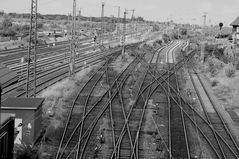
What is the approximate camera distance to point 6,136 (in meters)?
10.6

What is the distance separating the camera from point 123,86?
2573cm

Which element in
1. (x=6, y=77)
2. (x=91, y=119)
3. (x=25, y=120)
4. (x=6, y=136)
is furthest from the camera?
(x=91, y=119)

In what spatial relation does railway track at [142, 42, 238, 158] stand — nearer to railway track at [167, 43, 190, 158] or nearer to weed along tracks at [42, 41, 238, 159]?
weed along tracks at [42, 41, 238, 159]

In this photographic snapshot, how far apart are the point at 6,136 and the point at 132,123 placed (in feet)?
25.8

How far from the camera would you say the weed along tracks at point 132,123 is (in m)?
14.1

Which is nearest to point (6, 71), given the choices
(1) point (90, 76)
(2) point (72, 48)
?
(2) point (72, 48)

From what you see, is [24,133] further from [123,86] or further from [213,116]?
[123,86]

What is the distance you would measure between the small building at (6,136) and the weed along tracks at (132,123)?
2631mm

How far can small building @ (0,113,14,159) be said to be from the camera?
33.5 ft

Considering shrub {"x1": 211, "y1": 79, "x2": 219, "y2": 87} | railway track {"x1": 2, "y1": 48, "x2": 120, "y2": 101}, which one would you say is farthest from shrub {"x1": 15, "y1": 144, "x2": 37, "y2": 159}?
shrub {"x1": 211, "y1": 79, "x2": 219, "y2": 87}

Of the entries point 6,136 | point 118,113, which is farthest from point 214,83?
point 6,136

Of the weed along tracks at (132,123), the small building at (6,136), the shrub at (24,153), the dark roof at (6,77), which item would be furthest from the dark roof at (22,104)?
the small building at (6,136)

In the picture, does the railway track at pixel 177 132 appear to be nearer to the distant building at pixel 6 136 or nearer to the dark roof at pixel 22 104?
the dark roof at pixel 22 104

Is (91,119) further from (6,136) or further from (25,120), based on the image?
(6,136)
